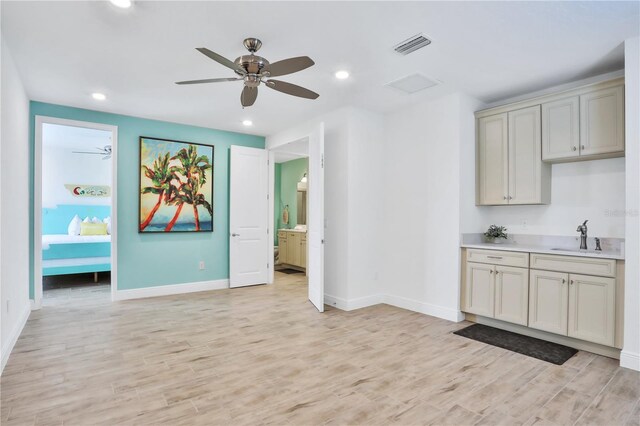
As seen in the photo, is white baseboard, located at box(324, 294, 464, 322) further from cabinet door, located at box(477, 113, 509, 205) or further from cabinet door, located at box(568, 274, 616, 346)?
cabinet door, located at box(477, 113, 509, 205)

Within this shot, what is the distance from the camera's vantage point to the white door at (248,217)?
19.3ft

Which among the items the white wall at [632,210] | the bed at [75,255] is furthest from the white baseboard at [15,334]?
the white wall at [632,210]

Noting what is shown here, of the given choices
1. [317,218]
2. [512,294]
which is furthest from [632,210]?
[317,218]

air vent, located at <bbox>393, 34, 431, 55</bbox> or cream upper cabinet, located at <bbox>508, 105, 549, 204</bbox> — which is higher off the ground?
air vent, located at <bbox>393, 34, 431, 55</bbox>

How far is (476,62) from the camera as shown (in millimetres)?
3252

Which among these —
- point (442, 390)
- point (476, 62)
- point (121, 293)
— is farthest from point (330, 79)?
point (121, 293)

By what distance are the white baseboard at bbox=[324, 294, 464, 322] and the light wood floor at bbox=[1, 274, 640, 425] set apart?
17cm

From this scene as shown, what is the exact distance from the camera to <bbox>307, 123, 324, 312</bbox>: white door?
4477 millimetres

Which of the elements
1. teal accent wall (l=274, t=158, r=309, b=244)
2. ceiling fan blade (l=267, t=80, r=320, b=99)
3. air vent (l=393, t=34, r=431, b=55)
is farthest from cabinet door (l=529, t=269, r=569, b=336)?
teal accent wall (l=274, t=158, r=309, b=244)

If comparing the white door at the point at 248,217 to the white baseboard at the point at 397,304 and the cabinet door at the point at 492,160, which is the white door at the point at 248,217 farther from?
the cabinet door at the point at 492,160

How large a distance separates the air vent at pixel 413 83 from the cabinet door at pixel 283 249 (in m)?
4.73

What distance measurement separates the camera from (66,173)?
7836mm

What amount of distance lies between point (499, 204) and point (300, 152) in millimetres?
3688

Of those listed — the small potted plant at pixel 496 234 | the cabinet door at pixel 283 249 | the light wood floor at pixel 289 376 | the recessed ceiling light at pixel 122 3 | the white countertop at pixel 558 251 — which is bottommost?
the light wood floor at pixel 289 376
